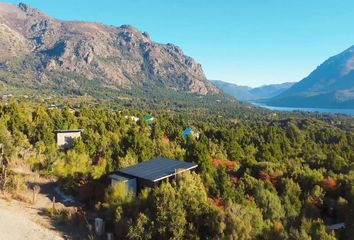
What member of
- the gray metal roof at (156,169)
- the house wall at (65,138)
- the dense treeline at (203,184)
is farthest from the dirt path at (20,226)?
the house wall at (65,138)

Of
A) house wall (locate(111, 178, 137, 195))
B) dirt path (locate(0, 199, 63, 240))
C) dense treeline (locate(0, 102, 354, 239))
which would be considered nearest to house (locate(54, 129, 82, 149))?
dense treeline (locate(0, 102, 354, 239))

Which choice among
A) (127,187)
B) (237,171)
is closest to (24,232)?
(127,187)

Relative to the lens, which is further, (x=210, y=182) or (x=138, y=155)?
(x=138, y=155)

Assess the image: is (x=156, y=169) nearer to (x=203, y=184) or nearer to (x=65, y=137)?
(x=203, y=184)

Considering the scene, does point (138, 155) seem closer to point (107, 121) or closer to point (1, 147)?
point (1, 147)

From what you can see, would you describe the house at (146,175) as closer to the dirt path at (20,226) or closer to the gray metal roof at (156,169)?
the gray metal roof at (156,169)

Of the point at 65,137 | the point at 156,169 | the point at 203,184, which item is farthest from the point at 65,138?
the point at 156,169
